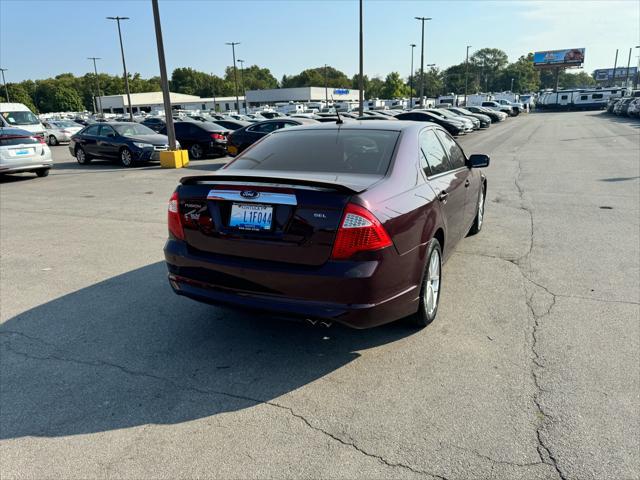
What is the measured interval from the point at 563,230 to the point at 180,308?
5.48 metres

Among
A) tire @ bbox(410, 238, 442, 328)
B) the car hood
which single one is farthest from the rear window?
tire @ bbox(410, 238, 442, 328)

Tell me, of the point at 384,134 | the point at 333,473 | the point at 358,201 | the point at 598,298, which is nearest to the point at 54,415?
the point at 333,473

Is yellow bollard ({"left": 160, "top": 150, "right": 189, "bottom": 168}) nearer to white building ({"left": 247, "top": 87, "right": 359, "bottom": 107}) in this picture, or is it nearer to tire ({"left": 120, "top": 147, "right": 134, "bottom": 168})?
tire ({"left": 120, "top": 147, "right": 134, "bottom": 168})

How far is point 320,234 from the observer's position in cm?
308

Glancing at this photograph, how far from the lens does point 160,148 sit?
16.6 metres

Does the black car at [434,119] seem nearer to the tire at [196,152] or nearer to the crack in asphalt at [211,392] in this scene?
the tire at [196,152]

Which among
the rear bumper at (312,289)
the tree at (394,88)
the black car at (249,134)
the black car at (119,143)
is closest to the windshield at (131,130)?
the black car at (119,143)

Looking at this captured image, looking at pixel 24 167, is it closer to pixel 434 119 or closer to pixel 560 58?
pixel 434 119

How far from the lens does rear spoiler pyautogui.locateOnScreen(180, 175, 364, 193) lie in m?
3.15

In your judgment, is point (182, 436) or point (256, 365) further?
point (256, 365)

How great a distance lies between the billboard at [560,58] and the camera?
347ft

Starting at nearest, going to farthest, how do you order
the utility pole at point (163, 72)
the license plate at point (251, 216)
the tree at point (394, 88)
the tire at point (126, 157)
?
the license plate at point (251, 216) → the utility pole at point (163, 72) → the tire at point (126, 157) → the tree at point (394, 88)

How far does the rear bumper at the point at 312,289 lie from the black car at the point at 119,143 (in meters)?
14.3

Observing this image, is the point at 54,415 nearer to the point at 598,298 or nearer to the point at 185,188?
the point at 185,188
